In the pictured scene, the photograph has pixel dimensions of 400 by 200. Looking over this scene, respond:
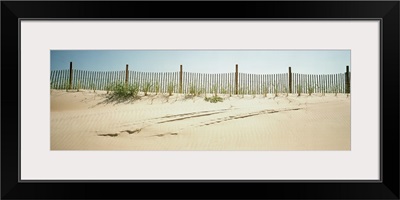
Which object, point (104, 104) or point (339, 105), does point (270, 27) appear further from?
point (104, 104)

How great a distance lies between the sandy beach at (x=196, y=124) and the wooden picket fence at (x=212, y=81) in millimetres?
218

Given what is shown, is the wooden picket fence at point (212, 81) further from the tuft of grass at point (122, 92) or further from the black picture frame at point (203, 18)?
the black picture frame at point (203, 18)

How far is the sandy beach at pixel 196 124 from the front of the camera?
3955mm

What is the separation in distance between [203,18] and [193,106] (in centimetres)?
252

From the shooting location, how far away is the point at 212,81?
6.07 metres

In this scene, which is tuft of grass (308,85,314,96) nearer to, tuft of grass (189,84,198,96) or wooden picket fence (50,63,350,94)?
wooden picket fence (50,63,350,94)

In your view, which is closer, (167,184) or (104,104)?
(167,184)

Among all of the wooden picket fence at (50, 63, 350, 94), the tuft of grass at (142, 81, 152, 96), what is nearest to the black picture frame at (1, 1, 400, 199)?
the wooden picket fence at (50, 63, 350, 94)

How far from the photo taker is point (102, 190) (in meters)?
3.51

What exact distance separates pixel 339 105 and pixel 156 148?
7.87ft

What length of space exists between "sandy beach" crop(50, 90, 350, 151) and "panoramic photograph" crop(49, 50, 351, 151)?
1 centimetres

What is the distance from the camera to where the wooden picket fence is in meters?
5.25

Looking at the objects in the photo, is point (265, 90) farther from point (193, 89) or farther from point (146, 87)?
point (146, 87)

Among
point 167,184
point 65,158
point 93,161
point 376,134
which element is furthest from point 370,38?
point 65,158
